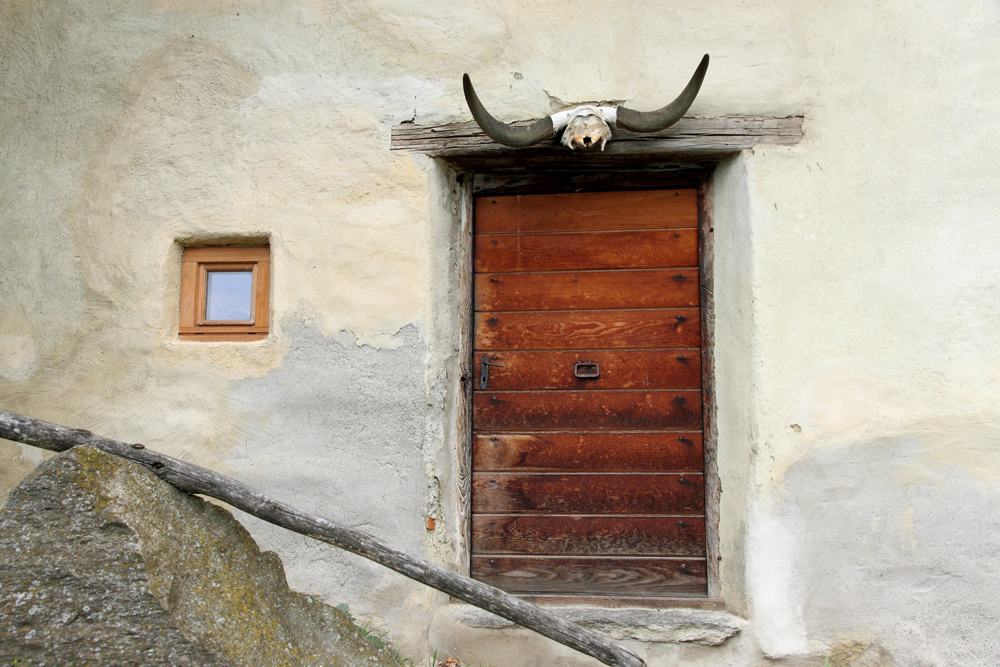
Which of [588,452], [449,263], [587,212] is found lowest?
[588,452]

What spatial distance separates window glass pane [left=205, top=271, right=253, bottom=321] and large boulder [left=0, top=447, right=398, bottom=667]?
3.81ft

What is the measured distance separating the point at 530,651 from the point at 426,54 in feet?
8.17

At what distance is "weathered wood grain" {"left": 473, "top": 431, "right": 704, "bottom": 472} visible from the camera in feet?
9.48

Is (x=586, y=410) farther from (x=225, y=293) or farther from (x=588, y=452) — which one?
(x=225, y=293)

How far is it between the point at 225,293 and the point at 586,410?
66.6 inches

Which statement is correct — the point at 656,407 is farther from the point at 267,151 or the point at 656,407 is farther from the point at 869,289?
the point at 267,151

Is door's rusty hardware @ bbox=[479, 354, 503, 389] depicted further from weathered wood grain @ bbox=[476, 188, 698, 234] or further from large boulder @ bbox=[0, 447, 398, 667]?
large boulder @ bbox=[0, 447, 398, 667]

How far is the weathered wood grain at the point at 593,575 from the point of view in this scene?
112 inches

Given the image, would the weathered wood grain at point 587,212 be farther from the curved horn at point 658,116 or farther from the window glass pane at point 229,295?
the window glass pane at point 229,295

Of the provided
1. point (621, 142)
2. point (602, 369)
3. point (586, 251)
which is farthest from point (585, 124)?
point (602, 369)

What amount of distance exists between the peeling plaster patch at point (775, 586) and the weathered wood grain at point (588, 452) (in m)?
0.39

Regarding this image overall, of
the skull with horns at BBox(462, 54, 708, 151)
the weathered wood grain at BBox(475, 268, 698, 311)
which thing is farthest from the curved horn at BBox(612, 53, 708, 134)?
the weathered wood grain at BBox(475, 268, 698, 311)

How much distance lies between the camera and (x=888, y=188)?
2654 mm

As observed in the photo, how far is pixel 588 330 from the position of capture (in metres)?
2.97
